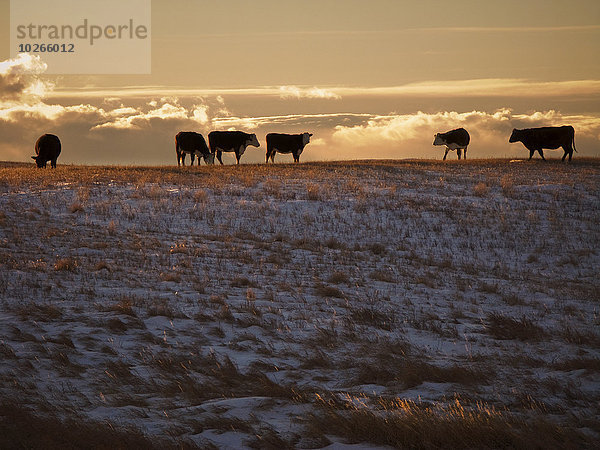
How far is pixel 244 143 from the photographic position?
126ft

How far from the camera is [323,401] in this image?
7.23m

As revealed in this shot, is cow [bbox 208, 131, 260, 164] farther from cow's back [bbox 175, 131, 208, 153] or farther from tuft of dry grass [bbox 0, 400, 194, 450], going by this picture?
tuft of dry grass [bbox 0, 400, 194, 450]

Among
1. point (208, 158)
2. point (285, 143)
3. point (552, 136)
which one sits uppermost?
point (552, 136)

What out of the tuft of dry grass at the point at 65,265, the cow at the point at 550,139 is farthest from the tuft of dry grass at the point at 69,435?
the cow at the point at 550,139

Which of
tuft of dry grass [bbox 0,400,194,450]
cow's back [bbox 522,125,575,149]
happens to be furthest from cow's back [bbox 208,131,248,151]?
tuft of dry grass [bbox 0,400,194,450]

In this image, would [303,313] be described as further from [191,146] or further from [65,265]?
[191,146]

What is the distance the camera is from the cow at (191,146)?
36.8 metres

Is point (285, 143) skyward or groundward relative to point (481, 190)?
skyward

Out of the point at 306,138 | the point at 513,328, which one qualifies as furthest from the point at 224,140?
the point at 513,328

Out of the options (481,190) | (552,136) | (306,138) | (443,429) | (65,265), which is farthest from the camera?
(306,138)

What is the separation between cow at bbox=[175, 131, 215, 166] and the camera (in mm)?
36750

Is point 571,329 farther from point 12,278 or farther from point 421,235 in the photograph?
A: point 12,278

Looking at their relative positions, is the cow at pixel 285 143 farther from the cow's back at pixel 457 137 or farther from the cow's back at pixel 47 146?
Result: the cow's back at pixel 47 146

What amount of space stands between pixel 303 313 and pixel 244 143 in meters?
27.9
